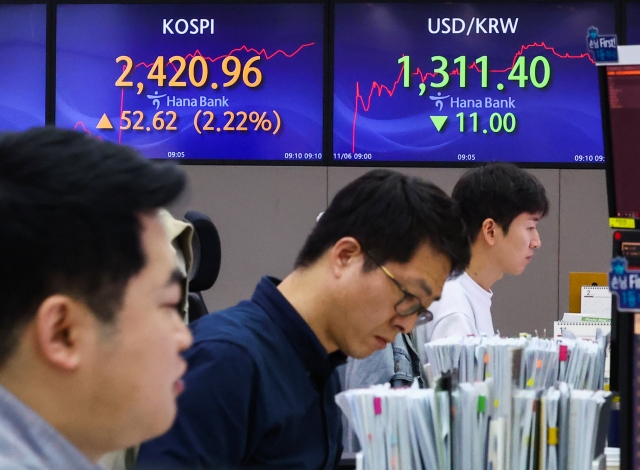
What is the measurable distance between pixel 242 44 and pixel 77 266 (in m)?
3.60

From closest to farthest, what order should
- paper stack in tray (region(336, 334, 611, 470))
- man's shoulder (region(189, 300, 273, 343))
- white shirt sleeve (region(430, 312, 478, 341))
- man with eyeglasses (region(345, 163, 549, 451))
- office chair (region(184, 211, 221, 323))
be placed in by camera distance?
1. paper stack in tray (region(336, 334, 611, 470))
2. man's shoulder (region(189, 300, 273, 343))
3. white shirt sleeve (region(430, 312, 478, 341))
4. man with eyeglasses (region(345, 163, 549, 451))
5. office chair (region(184, 211, 221, 323))

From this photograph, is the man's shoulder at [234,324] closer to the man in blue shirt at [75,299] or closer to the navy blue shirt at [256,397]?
the navy blue shirt at [256,397]

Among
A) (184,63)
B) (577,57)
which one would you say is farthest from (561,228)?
(184,63)

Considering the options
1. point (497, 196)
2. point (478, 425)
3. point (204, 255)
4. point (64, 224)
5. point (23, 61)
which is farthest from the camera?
point (23, 61)

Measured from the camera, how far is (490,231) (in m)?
2.54

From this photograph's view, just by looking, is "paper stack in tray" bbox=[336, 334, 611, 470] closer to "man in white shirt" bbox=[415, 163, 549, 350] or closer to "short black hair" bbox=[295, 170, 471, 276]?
"short black hair" bbox=[295, 170, 471, 276]

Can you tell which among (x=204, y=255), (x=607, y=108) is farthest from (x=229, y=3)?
(x=607, y=108)

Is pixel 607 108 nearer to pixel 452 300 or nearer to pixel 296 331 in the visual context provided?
pixel 296 331

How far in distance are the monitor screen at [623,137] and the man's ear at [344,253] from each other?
46 cm

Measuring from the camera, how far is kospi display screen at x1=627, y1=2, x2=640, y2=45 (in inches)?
158

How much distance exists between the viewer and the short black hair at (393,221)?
1.45m

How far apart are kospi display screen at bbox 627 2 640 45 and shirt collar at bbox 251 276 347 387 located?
3127 mm

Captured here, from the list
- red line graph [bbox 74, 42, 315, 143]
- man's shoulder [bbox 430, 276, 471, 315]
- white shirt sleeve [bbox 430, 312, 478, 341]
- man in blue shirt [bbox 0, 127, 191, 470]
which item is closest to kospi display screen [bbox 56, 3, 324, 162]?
red line graph [bbox 74, 42, 315, 143]

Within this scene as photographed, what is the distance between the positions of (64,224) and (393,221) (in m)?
0.84
